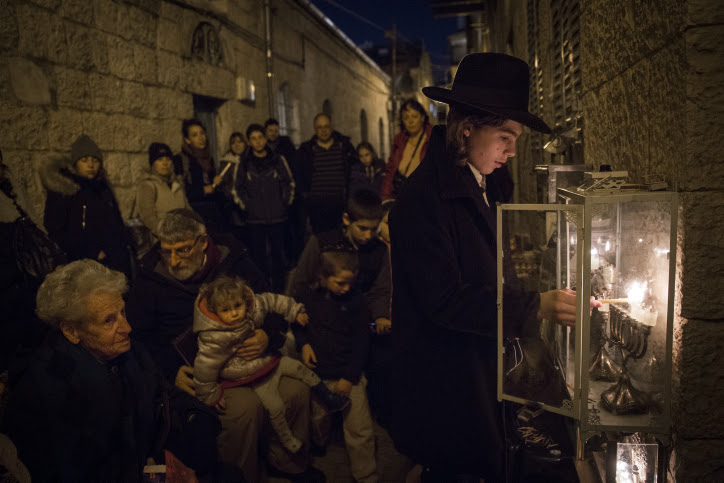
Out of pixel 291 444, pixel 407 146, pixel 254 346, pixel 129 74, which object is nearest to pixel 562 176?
pixel 254 346

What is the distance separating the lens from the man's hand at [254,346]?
10.7 feet

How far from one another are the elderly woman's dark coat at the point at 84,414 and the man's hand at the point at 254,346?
2.25 ft

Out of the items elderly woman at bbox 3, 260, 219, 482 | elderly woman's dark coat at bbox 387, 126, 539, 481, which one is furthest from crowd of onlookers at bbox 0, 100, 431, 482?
elderly woman's dark coat at bbox 387, 126, 539, 481

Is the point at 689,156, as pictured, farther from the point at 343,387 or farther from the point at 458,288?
the point at 343,387

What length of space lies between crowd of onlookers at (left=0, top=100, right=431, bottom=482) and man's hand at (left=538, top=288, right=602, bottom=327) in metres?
0.87

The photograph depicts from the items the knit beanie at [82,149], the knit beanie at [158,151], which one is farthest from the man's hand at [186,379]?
the knit beanie at [158,151]

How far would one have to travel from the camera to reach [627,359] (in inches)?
75.2

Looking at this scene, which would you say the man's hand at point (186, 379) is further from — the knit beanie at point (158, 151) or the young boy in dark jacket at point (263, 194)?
the young boy in dark jacket at point (263, 194)

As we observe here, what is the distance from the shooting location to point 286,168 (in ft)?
20.7

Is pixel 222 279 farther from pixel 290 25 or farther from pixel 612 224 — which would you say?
pixel 290 25

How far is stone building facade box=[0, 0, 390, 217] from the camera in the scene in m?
4.50

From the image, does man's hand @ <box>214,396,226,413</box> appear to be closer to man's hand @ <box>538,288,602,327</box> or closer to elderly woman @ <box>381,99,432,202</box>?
man's hand @ <box>538,288,602,327</box>

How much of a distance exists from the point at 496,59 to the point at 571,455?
172 cm

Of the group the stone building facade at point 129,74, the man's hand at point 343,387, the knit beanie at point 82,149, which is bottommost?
the man's hand at point 343,387
